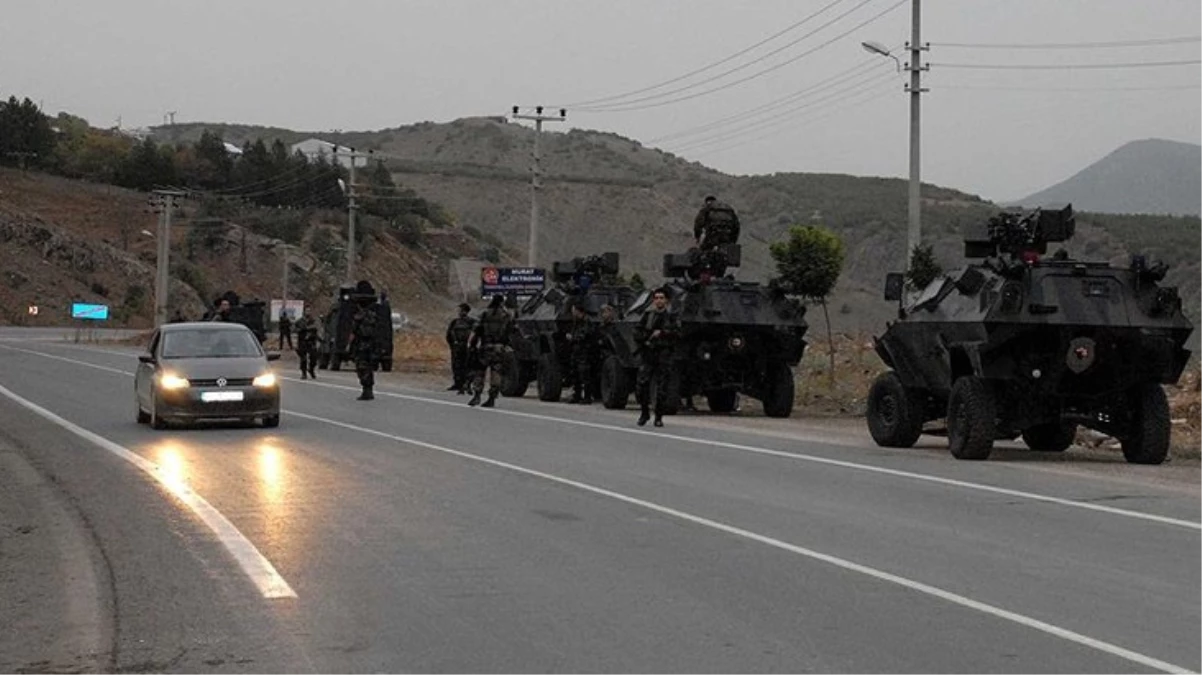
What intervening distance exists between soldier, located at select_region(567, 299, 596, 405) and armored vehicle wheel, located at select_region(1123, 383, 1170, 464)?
1332 centimetres

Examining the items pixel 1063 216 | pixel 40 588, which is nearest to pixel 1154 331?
pixel 1063 216

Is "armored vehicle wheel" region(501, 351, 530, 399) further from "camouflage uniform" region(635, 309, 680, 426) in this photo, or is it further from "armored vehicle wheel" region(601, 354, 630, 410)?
"camouflage uniform" region(635, 309, 680, 426)

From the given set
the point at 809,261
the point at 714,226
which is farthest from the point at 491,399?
the point at 809,261

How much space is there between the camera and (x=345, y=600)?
8688 mm

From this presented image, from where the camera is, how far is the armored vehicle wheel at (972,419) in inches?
662

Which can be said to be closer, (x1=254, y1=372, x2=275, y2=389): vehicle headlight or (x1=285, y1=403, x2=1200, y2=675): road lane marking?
(x1=285, y1=403, x2=1200, y2=675): road lane marking

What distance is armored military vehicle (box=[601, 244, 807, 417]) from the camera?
25.1 meters

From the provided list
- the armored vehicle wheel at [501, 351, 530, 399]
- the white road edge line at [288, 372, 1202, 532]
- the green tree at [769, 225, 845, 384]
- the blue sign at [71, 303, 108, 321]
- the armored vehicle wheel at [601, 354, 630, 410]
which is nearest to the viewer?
the white road edge line at [288, 372, 1202, 532]

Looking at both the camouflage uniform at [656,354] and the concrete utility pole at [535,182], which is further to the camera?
the concrete utility pole at [535,182]

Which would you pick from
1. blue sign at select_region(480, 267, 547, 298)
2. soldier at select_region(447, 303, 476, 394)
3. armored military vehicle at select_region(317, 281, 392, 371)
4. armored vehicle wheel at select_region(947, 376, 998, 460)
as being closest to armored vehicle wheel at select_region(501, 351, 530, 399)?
soldier at select_region(447, 303, 476, 394)

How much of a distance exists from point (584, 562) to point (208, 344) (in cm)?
1288

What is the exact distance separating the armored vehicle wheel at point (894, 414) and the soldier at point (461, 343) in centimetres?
1258

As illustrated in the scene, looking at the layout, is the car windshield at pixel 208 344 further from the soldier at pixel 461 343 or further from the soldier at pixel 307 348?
the soldier at pixel 307 348

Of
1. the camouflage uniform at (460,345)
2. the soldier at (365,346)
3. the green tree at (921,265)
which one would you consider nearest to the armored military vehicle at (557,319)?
the camouflage uniform at (460,345)
